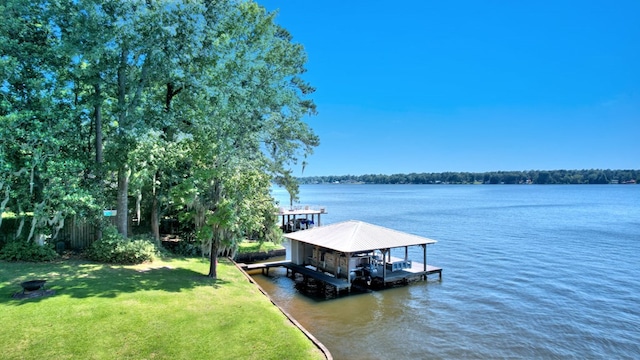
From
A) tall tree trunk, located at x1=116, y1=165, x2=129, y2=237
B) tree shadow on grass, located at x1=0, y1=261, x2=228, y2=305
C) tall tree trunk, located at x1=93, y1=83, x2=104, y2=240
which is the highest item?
tall tree trunk, located at x1=93, y1=83, x2=104, y2=240

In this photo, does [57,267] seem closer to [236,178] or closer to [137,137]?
[137,137]

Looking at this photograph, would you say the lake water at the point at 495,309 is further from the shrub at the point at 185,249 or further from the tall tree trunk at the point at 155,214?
the tall tree trunk at the point at 155,214

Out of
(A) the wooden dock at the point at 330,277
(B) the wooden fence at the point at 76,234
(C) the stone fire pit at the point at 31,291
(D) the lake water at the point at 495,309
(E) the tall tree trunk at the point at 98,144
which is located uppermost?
(E) the tall tree trunk at the point at 98,144

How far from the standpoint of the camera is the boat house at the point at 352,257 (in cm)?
1823

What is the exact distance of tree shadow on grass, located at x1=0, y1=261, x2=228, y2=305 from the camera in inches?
424

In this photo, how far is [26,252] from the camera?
13.9 m

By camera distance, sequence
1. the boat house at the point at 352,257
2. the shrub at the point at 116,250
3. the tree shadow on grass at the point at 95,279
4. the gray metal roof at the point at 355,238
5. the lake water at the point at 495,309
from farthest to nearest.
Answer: the boat house at the point at 352,257 → the gray metal roof at the point at 355,238 → the shrub at the point at 116,250 → the lake water at the point at 495,309 → the tree shadow on grass at the point at 95,279

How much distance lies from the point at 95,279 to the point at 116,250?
9.46 ft

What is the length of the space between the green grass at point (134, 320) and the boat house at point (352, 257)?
5807 millimetres

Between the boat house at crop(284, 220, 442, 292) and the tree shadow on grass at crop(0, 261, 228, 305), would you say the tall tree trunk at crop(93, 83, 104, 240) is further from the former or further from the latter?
the boat house at crop(284, 220, 442, 292)

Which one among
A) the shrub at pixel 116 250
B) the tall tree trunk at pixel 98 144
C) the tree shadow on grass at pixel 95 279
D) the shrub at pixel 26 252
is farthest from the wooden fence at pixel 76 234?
the tree shadow on grass at pixel 95 279

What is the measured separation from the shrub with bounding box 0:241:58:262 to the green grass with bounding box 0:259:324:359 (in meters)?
0.67

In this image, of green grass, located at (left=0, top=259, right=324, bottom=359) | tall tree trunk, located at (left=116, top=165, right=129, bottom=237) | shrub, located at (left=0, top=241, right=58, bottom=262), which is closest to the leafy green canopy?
tall tree trunk, located at (left=116, top=165, right=129, bottom=237)

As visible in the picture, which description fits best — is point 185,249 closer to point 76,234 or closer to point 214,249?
point 76,234
